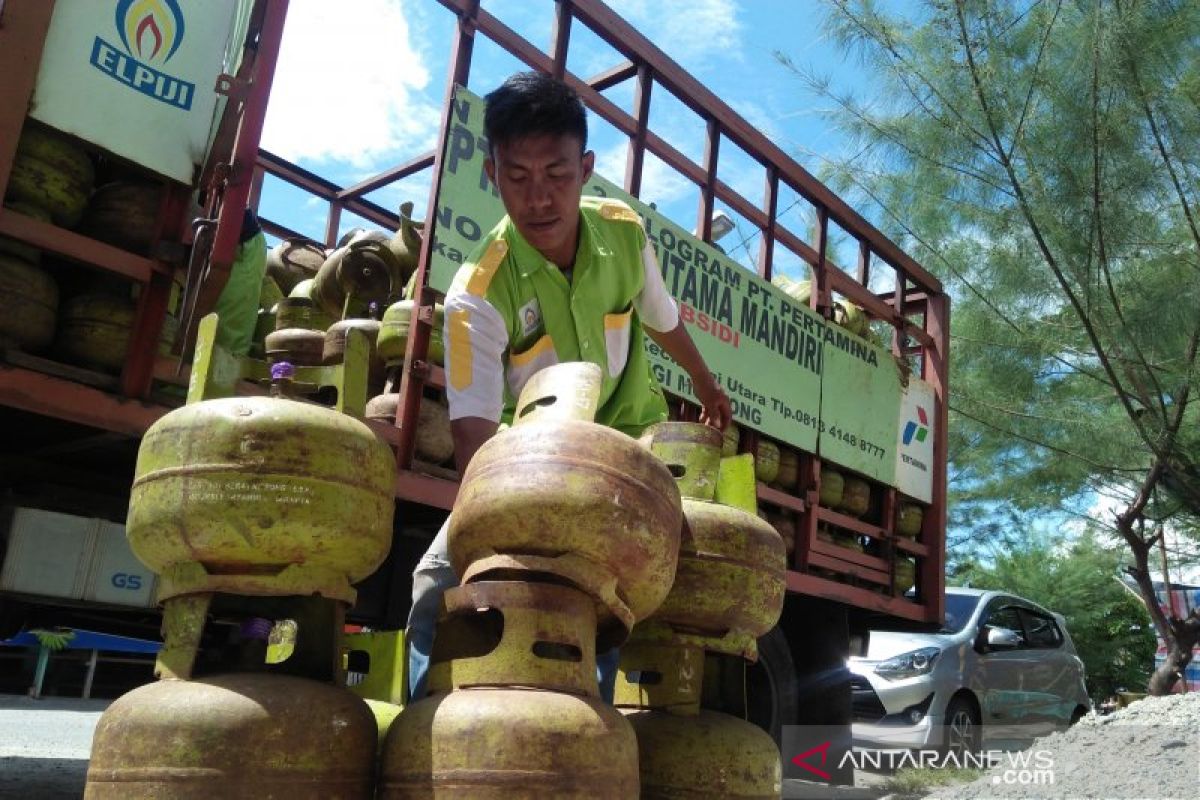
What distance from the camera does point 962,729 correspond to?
28.3 feet

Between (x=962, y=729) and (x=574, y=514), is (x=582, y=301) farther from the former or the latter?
(x=962, y=729)

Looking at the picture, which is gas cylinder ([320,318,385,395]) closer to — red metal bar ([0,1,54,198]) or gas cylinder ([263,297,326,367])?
gas cylinder ([263,297,326,367])

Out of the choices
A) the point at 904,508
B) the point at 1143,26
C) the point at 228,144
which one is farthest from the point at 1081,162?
the point at 228,144

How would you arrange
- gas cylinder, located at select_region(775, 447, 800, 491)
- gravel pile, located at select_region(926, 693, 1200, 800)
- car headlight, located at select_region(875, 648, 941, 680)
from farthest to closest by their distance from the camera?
car headlight, located at select_region(875, 648, 941, 680) < gas cylinder, located at select_region(775, 447, 800, 491) < gravel pile, located at select_region(926, 693, 1200, 800)

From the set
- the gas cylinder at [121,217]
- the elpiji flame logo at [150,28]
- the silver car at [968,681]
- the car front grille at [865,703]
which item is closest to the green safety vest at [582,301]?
the gas cylinder at [121,217]

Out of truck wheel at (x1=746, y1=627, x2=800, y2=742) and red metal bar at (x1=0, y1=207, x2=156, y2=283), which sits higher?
red metal bar at (x1=0, y1=207, x2=156, y2=283)

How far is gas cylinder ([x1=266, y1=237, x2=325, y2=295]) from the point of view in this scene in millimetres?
5719

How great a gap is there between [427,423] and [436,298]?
492 millimetres

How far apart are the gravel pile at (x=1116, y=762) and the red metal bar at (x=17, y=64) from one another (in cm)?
409

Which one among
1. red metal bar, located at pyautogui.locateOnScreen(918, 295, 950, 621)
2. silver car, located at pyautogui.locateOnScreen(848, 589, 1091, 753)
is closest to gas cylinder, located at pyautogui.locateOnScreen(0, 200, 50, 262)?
red metal bar, located at pyautogui.locateOnScreen(918, 295, 950, 621)

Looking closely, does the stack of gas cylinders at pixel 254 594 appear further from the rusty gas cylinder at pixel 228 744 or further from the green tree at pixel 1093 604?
the green tree at pixel 1093 604

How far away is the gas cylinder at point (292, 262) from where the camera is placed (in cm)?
572

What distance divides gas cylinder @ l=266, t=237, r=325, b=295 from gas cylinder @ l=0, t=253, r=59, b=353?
2.70 meters

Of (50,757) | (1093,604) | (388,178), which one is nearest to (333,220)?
(388,178)
